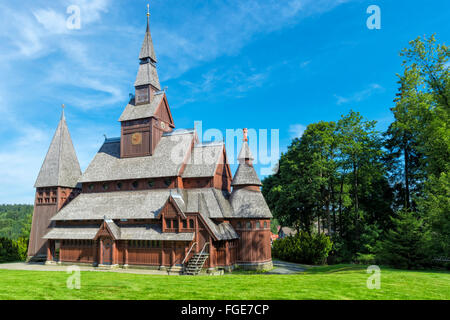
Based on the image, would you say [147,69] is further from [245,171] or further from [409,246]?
[409,246]

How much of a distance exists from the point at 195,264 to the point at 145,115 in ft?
58.9

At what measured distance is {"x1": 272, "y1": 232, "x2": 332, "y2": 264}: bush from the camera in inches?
1412

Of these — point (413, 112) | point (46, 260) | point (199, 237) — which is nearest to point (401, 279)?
point (199, 237)

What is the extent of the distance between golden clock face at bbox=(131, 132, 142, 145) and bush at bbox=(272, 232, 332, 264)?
22005 mm

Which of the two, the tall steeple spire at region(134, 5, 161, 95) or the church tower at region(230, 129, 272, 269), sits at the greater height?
the tall steeple spire at region(134, 5, 161, 95)

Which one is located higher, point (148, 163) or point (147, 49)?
point (147, 49)

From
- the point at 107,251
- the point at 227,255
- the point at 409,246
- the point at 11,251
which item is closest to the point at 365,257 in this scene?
the point at 409,246

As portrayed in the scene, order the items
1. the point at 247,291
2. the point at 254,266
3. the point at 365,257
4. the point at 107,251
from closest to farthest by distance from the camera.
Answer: the point at 247,291 → the point at 107,251 → the point at 254,266 → the point at 365,257

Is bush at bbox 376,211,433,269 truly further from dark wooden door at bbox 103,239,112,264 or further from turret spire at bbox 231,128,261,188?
dark wooden door at bbox 103,239,112,264

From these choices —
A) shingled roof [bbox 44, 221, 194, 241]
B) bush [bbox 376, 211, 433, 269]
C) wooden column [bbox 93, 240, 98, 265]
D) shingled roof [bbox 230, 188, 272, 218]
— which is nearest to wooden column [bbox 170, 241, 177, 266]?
shingled roof [bbox 44, 221, 194, 241]

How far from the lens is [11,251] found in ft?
127
